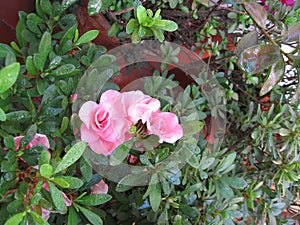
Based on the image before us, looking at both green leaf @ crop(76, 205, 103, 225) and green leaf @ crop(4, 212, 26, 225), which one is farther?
green leaf @ crop(76, 205, 103, 225)

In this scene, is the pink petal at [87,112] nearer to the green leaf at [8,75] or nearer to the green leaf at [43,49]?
the green leaf at [43,49]

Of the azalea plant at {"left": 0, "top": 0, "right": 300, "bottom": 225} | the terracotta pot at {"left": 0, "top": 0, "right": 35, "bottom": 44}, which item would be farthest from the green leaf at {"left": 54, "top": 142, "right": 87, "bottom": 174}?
the terracotta pot at {"left": 0, "top": 0, "right": 35, "bottom": 44}

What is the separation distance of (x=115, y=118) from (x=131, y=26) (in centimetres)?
19

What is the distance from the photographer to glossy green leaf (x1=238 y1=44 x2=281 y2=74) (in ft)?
2.26

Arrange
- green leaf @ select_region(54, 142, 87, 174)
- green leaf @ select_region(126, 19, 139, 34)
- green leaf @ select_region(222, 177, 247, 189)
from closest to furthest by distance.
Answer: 1. green leaf @ select_region(54, 142, 87, 174)
2. green leaf @ select_region(126, 19, 139, 34)
3. green leaf @ select_region(222, 177, 247, 189)

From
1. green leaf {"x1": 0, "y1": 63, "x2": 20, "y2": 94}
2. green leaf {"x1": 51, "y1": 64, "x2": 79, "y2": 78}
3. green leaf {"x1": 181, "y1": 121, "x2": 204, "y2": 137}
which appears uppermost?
green leaf {"x1": 0, "y1": 63, "x2": 20, "y2": 94}

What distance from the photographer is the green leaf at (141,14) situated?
2.26ft

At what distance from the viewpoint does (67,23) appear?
844mm

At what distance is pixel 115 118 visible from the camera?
65 centimetres

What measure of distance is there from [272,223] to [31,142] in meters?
0.75

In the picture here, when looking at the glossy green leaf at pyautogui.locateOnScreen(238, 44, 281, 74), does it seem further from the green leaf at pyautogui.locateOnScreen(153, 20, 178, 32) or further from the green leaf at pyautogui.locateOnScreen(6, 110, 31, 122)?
the green leaf at pyautogui.locateOnScreen(6, 110, 31, 122)

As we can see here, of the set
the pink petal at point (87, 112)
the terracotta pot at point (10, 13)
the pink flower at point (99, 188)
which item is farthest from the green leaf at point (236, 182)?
the terracotta pot at point (10, 13)

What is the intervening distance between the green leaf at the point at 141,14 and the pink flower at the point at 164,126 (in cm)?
18

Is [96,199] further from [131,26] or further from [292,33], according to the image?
[292,33]
